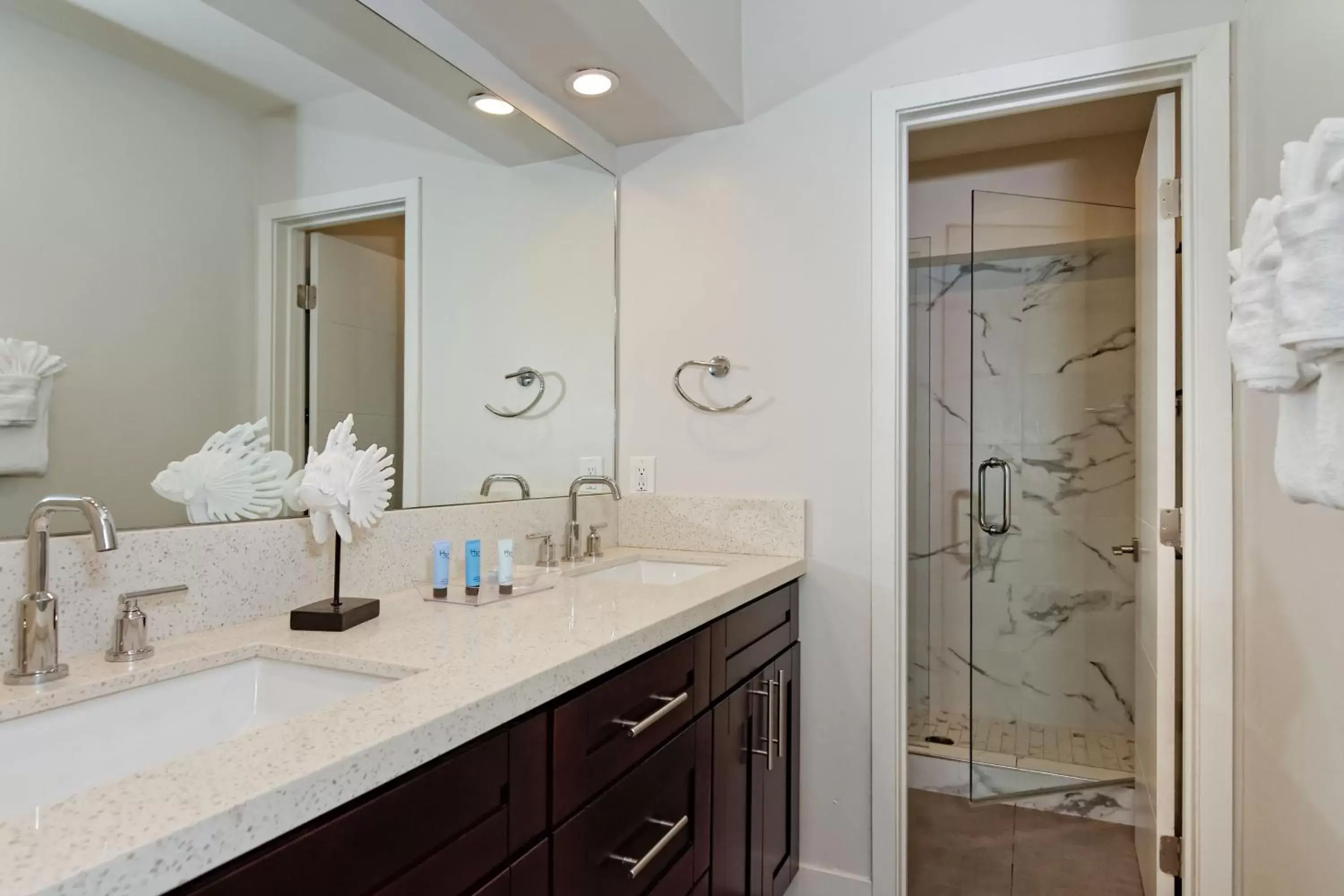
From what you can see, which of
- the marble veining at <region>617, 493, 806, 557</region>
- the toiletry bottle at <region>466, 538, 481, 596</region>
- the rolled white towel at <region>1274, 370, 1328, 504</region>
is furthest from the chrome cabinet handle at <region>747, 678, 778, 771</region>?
the rolled white towel at <region>1274, 370, 1328, 504</region>

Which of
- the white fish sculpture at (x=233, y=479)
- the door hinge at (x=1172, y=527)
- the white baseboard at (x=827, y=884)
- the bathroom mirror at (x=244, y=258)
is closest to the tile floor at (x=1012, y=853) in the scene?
the white baseboard at (x=827, y=884)

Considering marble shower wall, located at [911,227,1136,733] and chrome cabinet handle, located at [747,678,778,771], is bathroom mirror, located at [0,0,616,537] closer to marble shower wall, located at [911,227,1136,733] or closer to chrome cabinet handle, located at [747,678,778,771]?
chrome cabinet handle, located at [747,678,778,771]

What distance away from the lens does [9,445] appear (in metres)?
0.92

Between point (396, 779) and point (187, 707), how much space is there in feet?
1.33

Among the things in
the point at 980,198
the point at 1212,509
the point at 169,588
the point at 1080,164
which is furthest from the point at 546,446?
the point at 1080,164

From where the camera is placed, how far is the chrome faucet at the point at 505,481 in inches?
69.9

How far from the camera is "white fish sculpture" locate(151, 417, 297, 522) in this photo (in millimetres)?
1104

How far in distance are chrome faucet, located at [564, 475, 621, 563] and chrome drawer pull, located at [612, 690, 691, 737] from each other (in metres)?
0.68

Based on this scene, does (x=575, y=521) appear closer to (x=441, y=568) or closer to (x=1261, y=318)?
(x=441, y=568)

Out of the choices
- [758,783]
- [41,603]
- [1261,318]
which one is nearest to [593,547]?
[758,783]

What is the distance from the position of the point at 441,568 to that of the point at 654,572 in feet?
2.36

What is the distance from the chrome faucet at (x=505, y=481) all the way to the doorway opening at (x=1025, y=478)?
140 centimetres

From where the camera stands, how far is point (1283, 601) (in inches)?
53.4

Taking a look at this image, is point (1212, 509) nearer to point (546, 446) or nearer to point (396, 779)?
point (546, 446)
